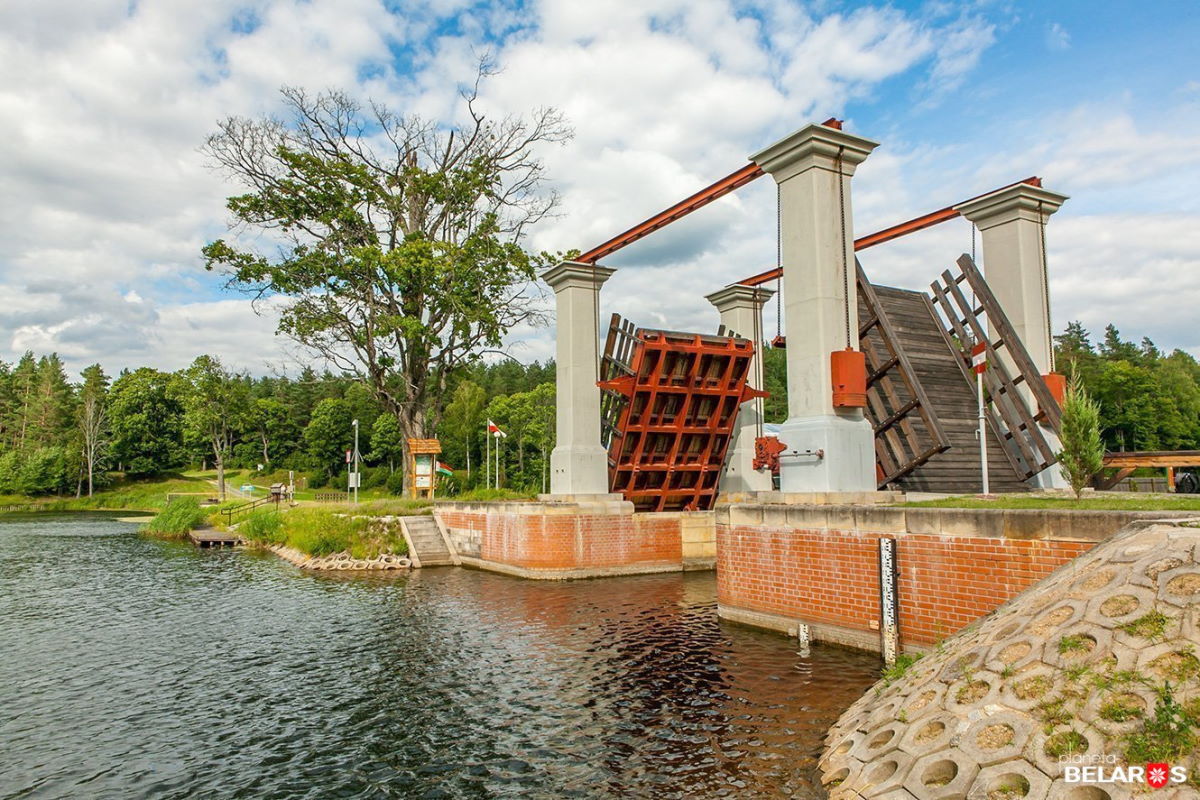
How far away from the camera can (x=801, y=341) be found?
12.8m

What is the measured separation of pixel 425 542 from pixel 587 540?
7.19m

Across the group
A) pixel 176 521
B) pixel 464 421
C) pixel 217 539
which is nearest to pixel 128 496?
pixel 464 421

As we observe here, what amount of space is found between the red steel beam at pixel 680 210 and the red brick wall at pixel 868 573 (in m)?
7.51

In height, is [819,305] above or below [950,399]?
above

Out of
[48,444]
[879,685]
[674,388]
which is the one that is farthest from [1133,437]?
[48,444]

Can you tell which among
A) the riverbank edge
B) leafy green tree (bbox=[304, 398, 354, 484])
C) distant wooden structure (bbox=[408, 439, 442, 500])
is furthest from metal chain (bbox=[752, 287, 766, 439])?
leafy green tree (bbox=[304, 398, 354, 484])

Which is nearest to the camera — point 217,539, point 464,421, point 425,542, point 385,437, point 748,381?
point 748,381

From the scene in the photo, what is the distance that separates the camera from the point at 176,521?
120ft

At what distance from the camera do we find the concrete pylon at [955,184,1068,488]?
1479 cm

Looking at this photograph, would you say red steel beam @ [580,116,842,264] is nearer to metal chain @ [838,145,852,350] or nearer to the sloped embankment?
metal chain @ [838,145,852,350]

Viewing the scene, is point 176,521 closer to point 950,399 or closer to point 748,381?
point 748,381

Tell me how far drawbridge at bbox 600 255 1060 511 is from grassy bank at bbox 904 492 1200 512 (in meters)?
2.55

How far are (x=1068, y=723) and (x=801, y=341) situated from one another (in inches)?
344

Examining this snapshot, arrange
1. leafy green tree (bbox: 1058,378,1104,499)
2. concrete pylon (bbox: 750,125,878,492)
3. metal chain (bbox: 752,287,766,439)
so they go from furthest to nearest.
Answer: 1. metal chain (bbox: 752,287,766,439)
2. concrete pylon (bbox: 750,125,878,492)
3. leafy green tree (bbox: 1058,378,1104,499)
